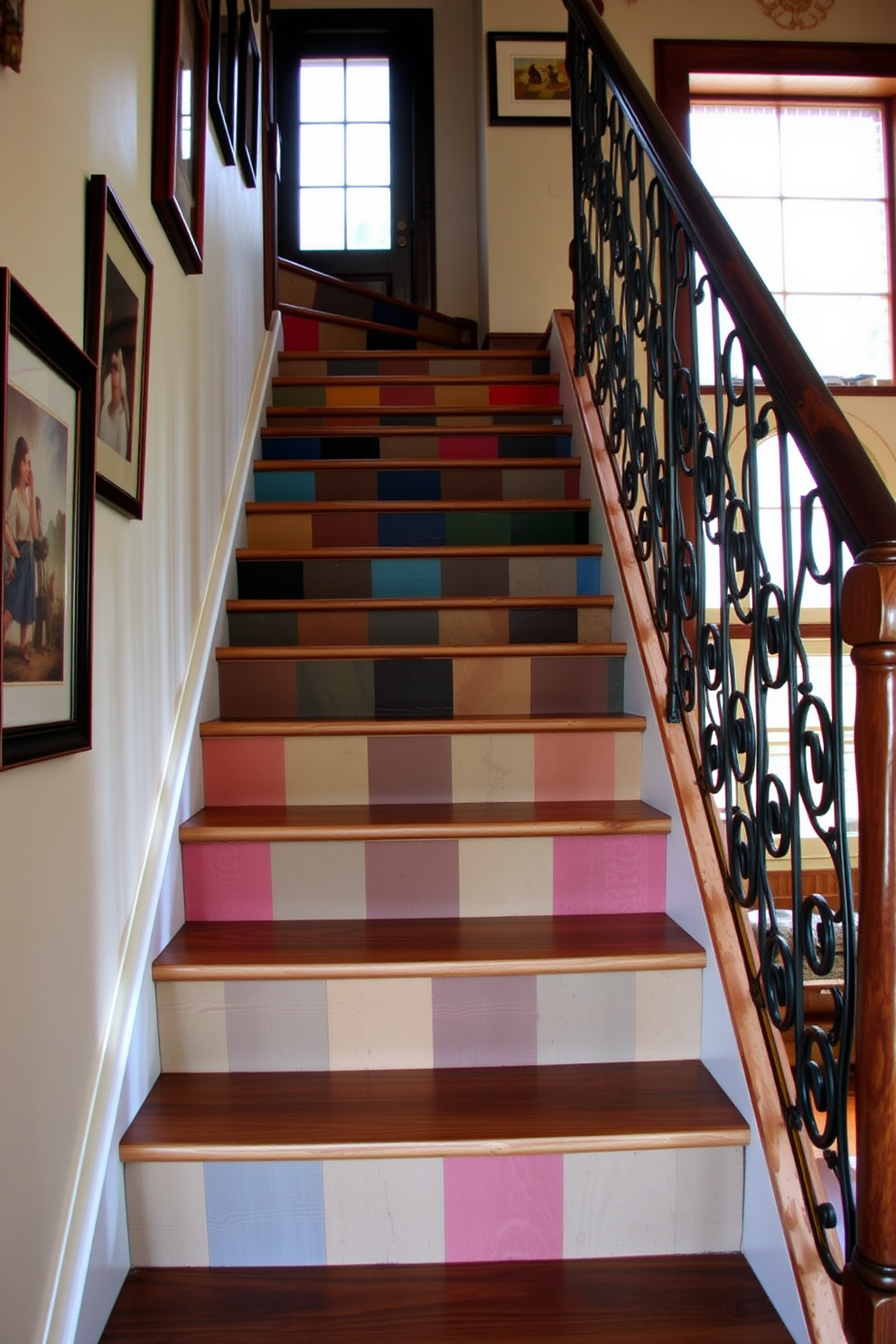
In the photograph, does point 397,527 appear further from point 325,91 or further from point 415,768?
point 325,91

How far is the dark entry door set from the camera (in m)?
5.14

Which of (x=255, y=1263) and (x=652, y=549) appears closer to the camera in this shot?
(x=255, y=1263)

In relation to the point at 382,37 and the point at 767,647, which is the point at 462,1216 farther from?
the point at 382,37

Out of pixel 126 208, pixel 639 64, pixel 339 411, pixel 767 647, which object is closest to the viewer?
pixel 767 647

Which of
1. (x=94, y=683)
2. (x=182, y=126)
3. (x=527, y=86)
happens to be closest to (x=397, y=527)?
(x=182, y=126)

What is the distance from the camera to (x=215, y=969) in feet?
5.02

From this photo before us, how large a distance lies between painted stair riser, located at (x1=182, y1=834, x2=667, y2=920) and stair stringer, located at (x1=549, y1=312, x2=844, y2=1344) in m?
0.09

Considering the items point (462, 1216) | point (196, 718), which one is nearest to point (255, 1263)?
point (462, 1216)

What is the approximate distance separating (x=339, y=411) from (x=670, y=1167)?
97.8 inches

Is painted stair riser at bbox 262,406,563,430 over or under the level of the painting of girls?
over

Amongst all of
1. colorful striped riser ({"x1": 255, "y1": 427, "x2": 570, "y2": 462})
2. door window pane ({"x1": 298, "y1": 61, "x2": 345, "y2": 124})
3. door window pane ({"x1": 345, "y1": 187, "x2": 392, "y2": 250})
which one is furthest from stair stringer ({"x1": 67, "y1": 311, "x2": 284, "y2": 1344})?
door window pane ({"x1": 298, "y1": 61, "x2": 345, "y2": 124})

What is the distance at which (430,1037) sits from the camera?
61.8 inches

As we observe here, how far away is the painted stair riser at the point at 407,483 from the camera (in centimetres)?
290

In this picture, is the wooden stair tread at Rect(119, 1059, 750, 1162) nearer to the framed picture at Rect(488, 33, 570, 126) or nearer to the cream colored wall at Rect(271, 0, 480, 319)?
the framed picture at Rect(488, 33, 570, 126)
